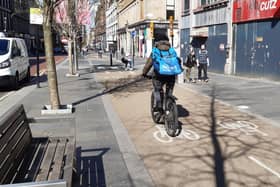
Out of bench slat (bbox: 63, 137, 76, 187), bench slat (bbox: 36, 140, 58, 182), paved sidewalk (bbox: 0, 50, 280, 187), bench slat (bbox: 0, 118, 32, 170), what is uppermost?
bench slat (bbox: 0, 118, 32, 170)

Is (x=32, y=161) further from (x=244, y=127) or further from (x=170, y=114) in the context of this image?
(x=244, y=127)

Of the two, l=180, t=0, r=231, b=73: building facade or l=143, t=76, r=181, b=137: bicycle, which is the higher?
l=180, t=0, r=231, b=73: building facade

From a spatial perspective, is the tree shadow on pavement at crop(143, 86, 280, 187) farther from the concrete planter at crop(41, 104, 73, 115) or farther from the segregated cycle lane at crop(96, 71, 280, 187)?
the concrete planter at crop(41, 104, 73, 115)

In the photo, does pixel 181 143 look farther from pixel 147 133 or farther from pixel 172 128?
pixel 147 133

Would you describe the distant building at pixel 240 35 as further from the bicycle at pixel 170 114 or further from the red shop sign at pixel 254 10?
the bicycle at pixel 170 114

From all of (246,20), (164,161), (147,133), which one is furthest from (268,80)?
(164,161)

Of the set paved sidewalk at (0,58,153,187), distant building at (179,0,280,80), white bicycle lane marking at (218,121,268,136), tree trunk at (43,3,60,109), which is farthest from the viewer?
distant building at (179,0,280,80)

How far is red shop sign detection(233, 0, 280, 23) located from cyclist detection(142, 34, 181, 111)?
11.7m

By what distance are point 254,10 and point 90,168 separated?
16457 mm

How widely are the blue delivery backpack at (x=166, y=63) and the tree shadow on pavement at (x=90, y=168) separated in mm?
1742

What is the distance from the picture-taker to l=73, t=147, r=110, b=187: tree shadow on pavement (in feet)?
16.1

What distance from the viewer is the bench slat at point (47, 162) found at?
3863mm

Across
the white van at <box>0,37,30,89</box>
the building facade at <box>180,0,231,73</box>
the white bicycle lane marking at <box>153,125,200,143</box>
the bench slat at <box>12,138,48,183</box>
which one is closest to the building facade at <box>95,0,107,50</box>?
the building facade at <box>180,0,231,73</box>

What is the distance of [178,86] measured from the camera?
1620 cm
